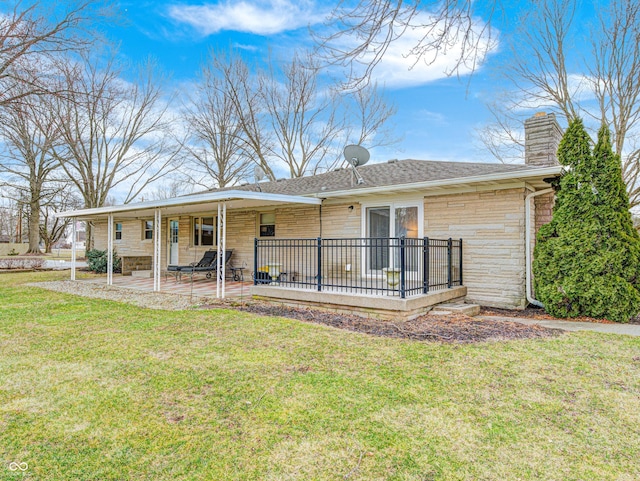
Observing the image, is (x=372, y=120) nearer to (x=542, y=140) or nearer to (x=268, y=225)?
(x=268, y=225)

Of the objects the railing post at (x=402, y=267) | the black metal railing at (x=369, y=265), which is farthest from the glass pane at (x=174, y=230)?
the railing post at (x=402, y=267)

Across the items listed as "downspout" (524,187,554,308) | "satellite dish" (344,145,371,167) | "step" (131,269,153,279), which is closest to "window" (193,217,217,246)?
"step" (131,269,153,279)

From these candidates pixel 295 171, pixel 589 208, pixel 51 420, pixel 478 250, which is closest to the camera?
pixel 51 420

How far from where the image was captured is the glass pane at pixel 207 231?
1337 cm

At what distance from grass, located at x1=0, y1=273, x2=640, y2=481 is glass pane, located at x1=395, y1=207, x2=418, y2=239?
4.11 metres

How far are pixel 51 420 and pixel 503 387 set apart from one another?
3.77 metres

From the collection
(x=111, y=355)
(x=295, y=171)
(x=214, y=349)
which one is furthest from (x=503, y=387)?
(x=295, y=171)

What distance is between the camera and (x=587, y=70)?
1501 cm

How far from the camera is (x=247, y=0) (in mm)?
5199

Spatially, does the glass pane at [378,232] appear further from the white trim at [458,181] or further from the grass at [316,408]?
the grass at [316,408]

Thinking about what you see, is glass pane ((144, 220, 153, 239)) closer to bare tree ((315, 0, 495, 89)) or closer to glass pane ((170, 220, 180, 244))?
glass pane ((170, 220, 180, 244))

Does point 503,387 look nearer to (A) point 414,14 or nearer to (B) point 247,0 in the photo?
(A) point 414,14

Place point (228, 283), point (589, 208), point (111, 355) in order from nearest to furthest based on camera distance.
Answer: point (111, 355) < point (589, 208) < point (228, 283)

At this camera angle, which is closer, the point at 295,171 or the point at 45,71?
the point at 45,71
